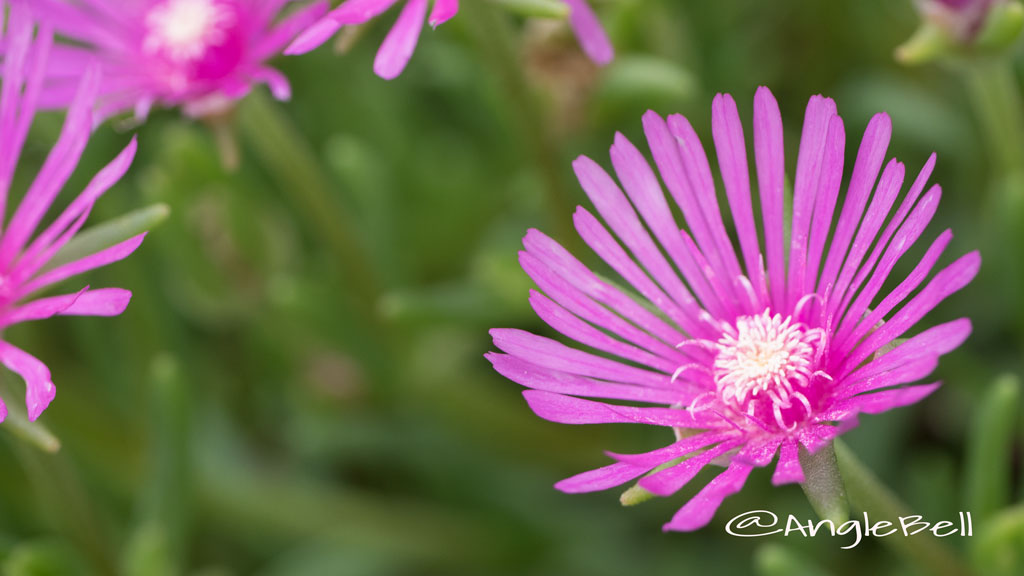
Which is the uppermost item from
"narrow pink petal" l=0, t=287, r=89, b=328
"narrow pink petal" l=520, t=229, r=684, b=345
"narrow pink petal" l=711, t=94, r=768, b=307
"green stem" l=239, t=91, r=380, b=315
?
"green stem" l=239, t=91, r=380, b=315

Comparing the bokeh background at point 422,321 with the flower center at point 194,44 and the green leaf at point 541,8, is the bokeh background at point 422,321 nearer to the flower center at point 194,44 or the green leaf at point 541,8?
the flower center at point 194,44

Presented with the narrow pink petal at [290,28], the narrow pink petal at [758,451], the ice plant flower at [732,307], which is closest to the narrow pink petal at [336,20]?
the narrow pink petal at [290,28]

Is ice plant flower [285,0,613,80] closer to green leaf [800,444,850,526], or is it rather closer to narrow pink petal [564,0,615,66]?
narrow pink petal [564,0,615,66]

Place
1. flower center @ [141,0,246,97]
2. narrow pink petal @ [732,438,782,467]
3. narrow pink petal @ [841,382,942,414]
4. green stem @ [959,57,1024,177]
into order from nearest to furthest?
narrow pink petal @ [841,382,942,414] < narrow pink petal @ [732,438,782,467] < green stem @ [959,57,1024,177] < flower center @ [141,0,246,97]

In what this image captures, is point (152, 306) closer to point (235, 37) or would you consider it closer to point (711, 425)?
point (235, 37)

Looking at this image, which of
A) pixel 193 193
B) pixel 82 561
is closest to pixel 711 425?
pixel 82 561

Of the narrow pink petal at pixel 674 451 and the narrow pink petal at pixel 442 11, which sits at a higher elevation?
the narrow pink petal at pixel 442 11

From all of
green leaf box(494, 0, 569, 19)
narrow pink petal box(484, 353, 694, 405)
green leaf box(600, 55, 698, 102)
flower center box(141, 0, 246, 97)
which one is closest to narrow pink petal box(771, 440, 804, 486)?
narrow pink petal box(484, 353, 694, 405)
